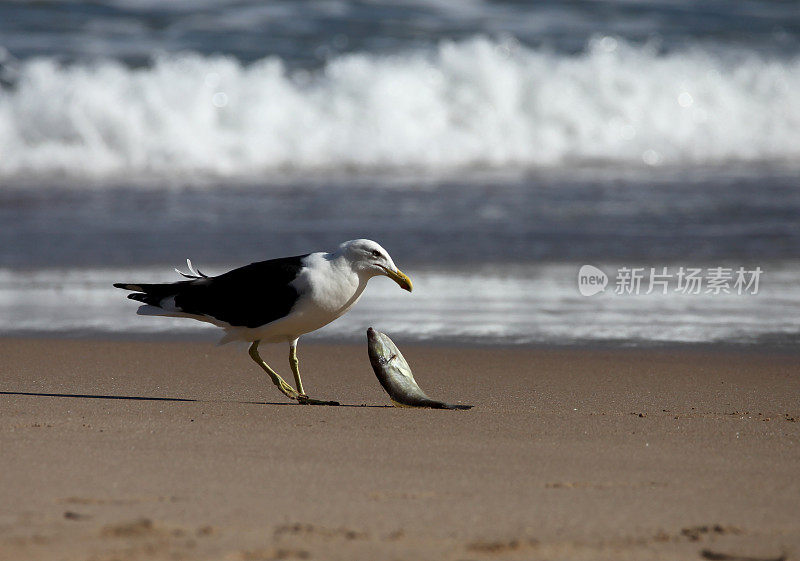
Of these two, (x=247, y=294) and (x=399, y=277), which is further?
(x=399, y=277)

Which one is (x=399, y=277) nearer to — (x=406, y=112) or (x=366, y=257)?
(x=366, y=257)

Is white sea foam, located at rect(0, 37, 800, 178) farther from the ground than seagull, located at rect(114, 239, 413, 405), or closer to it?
farther from the ground

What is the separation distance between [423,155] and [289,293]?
10.3m

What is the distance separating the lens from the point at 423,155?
14.8 metres

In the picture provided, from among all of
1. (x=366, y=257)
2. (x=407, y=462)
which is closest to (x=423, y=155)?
(x=366, y=257)

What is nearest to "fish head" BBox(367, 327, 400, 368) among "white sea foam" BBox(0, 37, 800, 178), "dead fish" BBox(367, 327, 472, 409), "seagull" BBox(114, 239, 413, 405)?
"dead fish" BBox(367, 327, 472, 409)

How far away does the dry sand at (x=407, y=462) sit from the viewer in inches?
112

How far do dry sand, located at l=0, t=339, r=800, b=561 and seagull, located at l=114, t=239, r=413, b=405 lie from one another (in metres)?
0.31

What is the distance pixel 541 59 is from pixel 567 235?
8.44 meters

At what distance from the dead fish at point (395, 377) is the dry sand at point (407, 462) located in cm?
11

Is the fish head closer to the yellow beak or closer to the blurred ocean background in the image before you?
the yellow beak

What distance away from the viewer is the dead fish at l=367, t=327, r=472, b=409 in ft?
14.9

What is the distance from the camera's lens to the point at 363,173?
13945mm

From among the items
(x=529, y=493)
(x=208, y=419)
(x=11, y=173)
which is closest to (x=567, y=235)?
(x=208, y=419)
